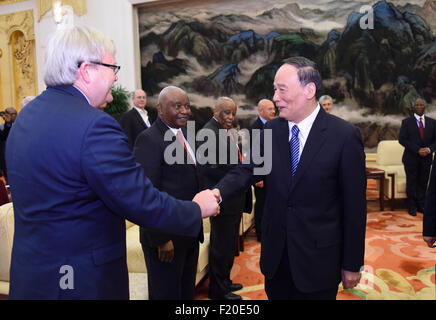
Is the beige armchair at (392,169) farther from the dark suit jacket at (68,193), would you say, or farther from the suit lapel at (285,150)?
the dark suit jacket at (68,193)

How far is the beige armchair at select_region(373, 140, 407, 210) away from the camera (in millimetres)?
6867

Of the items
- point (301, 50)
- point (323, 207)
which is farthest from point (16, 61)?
point (323, 207)

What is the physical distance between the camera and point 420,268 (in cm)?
414

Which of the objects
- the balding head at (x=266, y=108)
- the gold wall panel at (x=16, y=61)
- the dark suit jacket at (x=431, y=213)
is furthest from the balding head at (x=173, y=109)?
the gold wall panel at (x=16, y=61)

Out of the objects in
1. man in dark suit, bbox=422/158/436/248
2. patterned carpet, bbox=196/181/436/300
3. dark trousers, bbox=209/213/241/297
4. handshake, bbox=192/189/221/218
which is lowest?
patterned carpet, bbox=196/181/436/300

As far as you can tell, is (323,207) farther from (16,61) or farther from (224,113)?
(16,61)

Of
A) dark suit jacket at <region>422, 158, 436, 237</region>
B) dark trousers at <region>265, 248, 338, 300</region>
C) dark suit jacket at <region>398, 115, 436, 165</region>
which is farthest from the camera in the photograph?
dark suit jacket at <region>398, 115, 436, 165</region>

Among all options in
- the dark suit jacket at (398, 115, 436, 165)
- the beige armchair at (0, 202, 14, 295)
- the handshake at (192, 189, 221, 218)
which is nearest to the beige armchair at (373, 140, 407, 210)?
the dark suit jacket at (398, 115, 436, 165)

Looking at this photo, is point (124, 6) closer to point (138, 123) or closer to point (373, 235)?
point (138, 123)

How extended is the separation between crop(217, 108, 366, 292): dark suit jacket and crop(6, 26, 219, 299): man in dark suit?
0.76 meters

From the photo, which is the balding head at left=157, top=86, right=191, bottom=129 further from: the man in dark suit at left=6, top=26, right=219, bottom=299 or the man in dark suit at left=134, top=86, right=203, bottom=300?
the man in dark suit at left=6, top=26, right=219, bottom=299

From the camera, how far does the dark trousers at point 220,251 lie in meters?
3.47

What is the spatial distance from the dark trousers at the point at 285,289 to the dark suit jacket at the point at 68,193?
0.89m

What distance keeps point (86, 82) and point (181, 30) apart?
9.22 m
